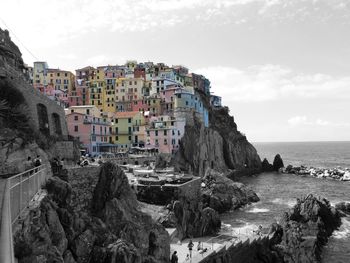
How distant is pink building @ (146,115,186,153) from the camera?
85.5 m

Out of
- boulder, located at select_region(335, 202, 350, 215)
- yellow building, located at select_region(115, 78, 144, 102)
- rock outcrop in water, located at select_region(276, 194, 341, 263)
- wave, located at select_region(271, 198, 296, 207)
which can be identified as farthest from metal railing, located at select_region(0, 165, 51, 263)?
yellow building, located at select_region(115, 78, 144, 102)

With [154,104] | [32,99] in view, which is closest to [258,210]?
[32,99]

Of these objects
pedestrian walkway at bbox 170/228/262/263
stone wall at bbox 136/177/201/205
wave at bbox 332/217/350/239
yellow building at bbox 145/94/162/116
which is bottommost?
wave at bbox 332/217/350/239

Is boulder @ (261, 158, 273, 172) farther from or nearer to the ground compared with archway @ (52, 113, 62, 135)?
nearer to the ground

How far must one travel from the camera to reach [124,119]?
91.3 meters

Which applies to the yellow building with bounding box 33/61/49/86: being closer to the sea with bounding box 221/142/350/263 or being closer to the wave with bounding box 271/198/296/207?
the sea with bounding box 221/142/350/263

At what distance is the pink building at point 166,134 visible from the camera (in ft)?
281

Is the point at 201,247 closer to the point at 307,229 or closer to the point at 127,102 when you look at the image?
the point at 307,229

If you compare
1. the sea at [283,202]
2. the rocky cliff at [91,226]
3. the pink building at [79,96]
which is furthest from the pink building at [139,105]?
the rocky cliff at [91,226]

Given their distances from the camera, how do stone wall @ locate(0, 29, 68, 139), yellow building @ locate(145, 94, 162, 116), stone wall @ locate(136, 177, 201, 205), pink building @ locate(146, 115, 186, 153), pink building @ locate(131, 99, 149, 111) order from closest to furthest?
stone wall @ locate(0, 29, 68, 139)
stone wall @ locate(136, 177, 201, 205)
pink building @ locate(146, 115, 186, 153)
yellow building @ locate(145, 94, 162, 116)
pink building @ locate(131, 99, 149, 111)

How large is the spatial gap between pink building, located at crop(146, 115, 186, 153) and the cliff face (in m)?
1.68

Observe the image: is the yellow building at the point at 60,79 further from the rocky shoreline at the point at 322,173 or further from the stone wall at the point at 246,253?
the stone wall at the point at 246,253

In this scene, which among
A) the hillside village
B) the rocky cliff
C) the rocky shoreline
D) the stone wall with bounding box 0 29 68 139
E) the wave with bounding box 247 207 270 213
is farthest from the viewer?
the rocky shoreline

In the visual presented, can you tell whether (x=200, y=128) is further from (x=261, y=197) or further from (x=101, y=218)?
(x=101, y=218)
